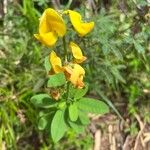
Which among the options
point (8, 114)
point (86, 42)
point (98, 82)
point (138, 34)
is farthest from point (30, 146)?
point (138, 34)

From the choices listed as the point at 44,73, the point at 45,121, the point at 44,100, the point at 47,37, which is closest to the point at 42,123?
the point at 45,121

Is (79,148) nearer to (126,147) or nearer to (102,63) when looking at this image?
(126,147)

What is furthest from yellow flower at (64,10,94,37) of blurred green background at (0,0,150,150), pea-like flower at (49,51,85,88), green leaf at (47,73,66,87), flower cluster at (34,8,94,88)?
blurred green background at (0,0,150,150)

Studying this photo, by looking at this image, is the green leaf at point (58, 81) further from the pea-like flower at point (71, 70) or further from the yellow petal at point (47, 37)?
the yellow petal at point (47, 37)

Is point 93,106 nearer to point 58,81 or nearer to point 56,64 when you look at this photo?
point 58,81

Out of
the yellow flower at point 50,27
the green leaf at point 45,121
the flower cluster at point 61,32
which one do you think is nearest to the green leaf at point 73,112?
the green leaf at point 45,121

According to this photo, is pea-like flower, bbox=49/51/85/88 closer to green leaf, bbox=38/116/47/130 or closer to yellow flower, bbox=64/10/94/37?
yellow flower, bbox=64/10/94/37

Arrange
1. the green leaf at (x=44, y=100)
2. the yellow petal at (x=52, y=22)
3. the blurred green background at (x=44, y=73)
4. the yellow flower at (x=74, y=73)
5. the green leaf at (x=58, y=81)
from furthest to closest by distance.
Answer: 1. the blurred green background at (x=44, y=73)
2. the green leaf at (x=44, y=100)
3. the green leaf at (x=58, y=81)
4. the yellow flower at (x=74, y=73)
5. the yellow petal at (x=52, y=22)
